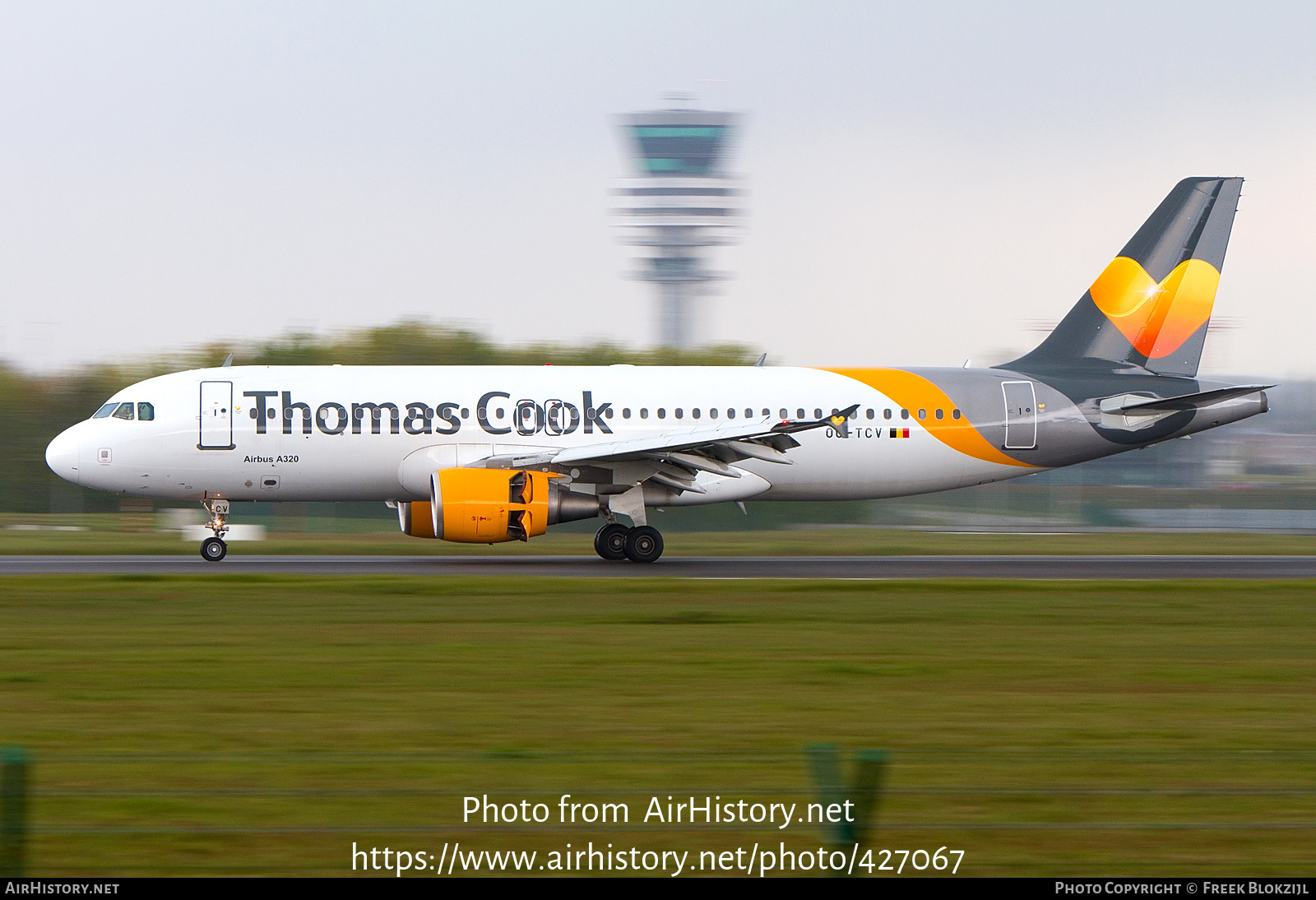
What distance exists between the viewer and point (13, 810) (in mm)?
4723

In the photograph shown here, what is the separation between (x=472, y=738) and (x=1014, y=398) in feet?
62.2

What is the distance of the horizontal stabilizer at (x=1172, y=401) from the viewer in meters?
26.1

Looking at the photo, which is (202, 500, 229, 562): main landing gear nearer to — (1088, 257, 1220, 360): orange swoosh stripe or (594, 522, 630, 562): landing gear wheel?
(594, 522, 630, 562): landing gear wheel

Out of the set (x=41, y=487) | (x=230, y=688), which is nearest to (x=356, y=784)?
(x=230, y=688)

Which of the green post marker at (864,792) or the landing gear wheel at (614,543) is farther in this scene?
the landing gear wheel at (614,543)

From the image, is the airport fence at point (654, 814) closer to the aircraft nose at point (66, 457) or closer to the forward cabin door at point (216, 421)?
the forward cabin door at point (216, 421)

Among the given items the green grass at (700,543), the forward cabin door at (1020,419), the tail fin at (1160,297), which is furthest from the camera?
the green grass at (700,543)

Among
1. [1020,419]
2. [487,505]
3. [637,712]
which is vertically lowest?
[637,712]

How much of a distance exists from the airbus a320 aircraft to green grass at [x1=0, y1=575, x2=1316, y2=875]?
3.88m

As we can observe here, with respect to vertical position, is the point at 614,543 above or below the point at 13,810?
below

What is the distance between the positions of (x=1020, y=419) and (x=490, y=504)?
1111 cm

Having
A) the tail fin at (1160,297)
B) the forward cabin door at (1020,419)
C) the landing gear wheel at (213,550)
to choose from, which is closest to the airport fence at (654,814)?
the landing gear wheel at (213,550)

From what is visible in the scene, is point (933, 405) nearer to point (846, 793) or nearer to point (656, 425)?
point (656, 425)

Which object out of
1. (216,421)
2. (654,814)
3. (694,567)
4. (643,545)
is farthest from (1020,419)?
(654,814)
